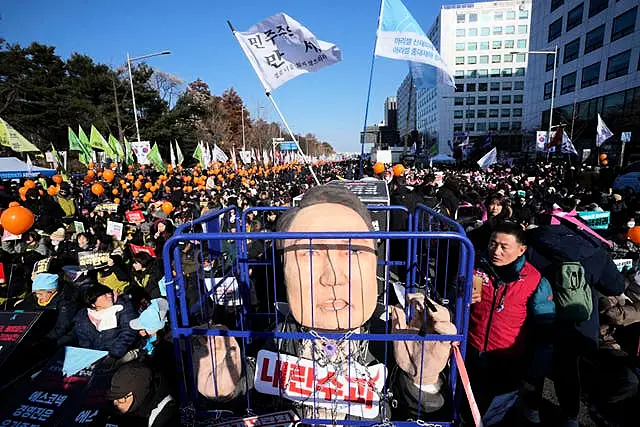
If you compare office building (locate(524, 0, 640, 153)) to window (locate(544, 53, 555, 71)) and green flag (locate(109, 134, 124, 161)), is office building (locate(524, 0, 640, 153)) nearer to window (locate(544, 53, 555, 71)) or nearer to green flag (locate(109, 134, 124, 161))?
window (locate(544, 53, 555, 71))

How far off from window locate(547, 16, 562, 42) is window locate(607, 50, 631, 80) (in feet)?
31.0

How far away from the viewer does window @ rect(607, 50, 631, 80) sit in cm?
2723

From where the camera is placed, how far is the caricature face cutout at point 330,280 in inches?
77.2

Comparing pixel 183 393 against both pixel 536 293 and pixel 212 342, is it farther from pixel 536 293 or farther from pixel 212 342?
pixel 536 293

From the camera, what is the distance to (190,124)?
4359cm

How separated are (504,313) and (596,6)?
4144cm

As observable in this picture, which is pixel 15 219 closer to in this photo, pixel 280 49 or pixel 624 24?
pixel 280 49

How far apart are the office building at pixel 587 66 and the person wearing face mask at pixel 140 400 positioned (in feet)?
93.0

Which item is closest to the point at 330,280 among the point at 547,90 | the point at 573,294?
the point at 573,294

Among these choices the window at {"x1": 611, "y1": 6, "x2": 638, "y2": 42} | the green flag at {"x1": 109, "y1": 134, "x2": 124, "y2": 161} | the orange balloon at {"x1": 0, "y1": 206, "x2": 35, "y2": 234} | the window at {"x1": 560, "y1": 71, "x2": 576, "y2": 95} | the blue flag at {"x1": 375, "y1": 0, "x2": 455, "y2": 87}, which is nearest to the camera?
the blue flag at {"x1": 375, "y1": 0, "x2": 455, "y2": 87}

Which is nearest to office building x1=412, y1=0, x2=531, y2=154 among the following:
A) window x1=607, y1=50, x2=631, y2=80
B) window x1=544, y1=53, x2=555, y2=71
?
window x1=544, y1=53, x2=555, y2=71

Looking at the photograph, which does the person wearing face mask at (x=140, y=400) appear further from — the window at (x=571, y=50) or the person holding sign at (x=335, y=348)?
the window at (x=571, y=50)

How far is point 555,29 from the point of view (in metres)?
36.4

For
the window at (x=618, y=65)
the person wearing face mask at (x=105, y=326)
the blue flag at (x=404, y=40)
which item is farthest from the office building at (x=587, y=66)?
the person wearing face mask at (x=105, y=326)
